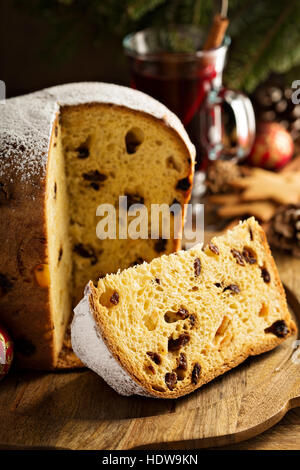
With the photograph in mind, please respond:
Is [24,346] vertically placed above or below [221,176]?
below

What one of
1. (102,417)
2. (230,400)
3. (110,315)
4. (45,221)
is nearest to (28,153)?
(45,221)

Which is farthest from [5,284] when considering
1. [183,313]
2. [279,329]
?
[279,329]

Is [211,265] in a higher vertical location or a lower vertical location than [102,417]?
higher

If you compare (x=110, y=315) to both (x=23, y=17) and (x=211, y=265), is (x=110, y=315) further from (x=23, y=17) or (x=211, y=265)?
(x=23, y=17)

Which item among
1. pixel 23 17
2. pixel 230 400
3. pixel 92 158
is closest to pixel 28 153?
pixel 92 158

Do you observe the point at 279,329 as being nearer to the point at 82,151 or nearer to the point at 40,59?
the point at 82,151

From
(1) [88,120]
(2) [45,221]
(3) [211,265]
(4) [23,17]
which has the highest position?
(4) [23,17]

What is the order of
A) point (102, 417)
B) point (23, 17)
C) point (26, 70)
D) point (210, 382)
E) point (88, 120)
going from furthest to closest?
point (26, 70), point (23, 17), point (88, 120), point (210, 382), point (102, 417)

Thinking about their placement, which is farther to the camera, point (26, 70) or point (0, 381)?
point (26, 70)

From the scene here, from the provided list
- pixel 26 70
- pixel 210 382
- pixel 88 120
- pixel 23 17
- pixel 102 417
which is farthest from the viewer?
pixel 26 70
